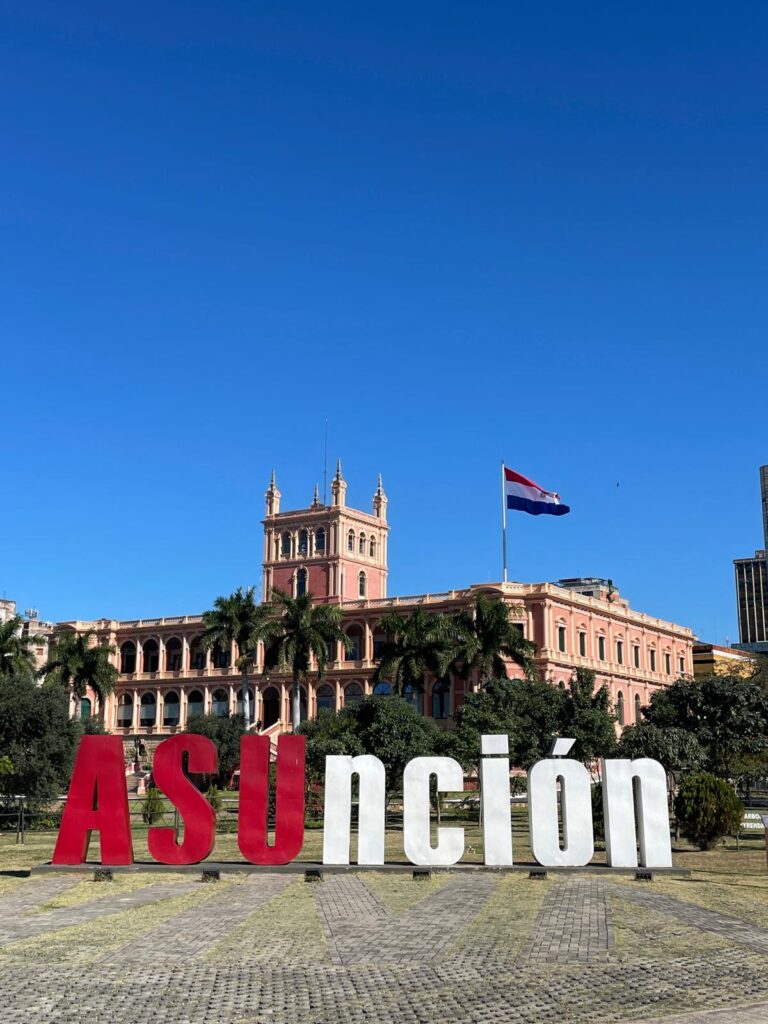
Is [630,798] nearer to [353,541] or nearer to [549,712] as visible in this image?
[549,712]

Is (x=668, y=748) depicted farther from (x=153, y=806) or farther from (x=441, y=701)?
(x=441, y=701)

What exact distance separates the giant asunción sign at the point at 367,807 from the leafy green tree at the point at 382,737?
60.1ft

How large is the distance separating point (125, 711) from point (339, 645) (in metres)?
20.6

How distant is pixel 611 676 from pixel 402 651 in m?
26.2

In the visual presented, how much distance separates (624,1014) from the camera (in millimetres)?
11211

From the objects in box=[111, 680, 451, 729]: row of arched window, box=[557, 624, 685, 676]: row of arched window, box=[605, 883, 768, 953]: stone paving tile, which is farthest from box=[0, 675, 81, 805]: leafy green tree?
box=[557, 624, 685, 676]: row of arched window

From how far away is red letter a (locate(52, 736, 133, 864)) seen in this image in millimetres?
22516

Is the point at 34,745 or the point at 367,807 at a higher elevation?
the point at 34,745

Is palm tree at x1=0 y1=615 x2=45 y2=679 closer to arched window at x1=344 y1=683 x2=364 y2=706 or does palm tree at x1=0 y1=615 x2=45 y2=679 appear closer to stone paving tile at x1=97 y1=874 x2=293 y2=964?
arched window at x1=344 y1=683 x2=364 y2=706

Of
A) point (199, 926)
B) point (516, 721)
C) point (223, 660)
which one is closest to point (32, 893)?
point (199, 926)

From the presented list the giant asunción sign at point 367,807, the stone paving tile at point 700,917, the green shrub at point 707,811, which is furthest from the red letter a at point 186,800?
the green shrub at point 707,811

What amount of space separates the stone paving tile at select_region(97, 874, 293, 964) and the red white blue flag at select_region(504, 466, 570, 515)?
44.3m

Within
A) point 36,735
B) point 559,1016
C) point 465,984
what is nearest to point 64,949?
point 465,984

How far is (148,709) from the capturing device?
89.7 metres
